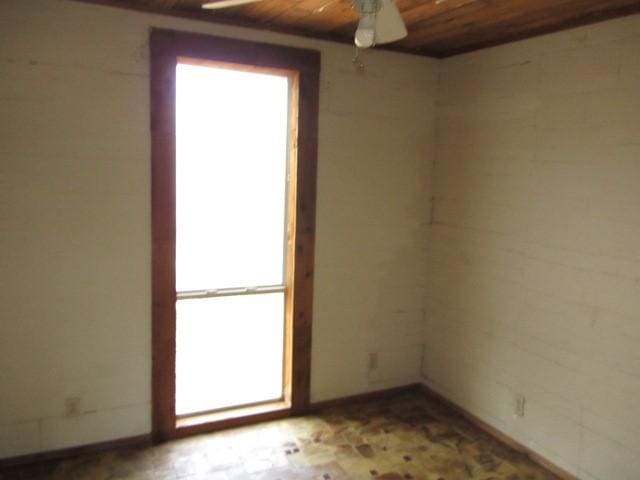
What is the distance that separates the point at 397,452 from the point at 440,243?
4.70 ft

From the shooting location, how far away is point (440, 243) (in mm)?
3732

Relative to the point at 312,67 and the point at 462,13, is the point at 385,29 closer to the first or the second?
the point at 462,13

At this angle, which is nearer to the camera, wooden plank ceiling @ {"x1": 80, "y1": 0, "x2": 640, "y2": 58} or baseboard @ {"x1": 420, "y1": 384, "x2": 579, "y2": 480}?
wooden plank ceiling @ {"x1": 80, "y1": 0, "x2": 640, "y2": 58}

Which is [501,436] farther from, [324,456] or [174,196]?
[174,196]

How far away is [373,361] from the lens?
373 cm

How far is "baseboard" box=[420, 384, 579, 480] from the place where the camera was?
2.89 m

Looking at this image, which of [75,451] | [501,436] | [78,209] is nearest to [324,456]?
[501,436]

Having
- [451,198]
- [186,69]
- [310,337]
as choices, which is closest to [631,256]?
[451,198]

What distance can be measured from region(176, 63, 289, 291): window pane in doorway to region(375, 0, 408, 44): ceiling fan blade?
4.69 feet

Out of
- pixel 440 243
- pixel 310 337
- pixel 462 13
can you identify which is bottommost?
pixel 310 337

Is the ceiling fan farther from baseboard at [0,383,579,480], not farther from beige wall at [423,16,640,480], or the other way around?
baseboard at [0,383,579,480]

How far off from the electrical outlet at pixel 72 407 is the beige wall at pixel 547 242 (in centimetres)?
234

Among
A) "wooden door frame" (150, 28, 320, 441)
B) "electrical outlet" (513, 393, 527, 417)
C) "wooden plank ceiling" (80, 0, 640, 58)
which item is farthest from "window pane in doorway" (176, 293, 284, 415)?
"wooden plank ceiling" (80, 0, 640, 58)

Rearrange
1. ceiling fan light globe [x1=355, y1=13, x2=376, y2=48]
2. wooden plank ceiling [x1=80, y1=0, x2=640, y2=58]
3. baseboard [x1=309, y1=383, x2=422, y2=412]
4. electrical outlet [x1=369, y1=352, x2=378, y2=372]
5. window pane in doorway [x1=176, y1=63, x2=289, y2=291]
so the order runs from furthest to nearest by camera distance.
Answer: electrical outlet [x1=369, y1=352, x2=378, y2=372], baseboard [x1=309, y1=383, x2=422, y2=412], window pane in doorway [x1=176, y1=63, x2=289, y2=291], wooden plank ceiling [x1=80, y1=0, x2=640, y2=58], ceiling fan light globe [x1=355, y1=13, x2=376, y2=48]
